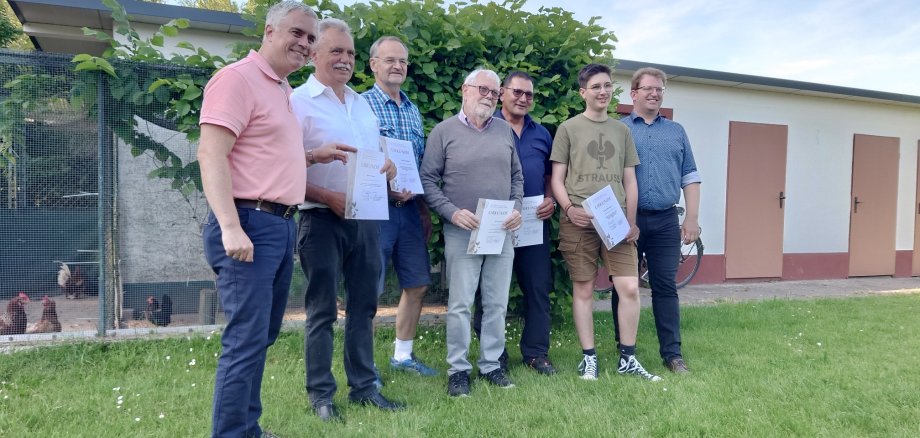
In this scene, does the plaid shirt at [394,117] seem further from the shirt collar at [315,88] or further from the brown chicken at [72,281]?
the brown chicken at [72,281]

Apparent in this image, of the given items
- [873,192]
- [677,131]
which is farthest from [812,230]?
[677,131]

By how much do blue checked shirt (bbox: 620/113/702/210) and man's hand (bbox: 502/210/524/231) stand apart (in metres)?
1.01

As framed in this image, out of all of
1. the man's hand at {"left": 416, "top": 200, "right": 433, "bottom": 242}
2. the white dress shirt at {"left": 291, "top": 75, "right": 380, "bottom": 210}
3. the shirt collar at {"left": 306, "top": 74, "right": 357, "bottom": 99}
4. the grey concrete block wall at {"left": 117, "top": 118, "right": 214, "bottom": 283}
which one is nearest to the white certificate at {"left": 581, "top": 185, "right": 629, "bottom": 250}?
the man's hand at {"left": 416, "top": 200, "right": 433, "bottom": 242}

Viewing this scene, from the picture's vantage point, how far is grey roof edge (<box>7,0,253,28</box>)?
5.60 m

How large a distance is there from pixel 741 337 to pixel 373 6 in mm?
3937

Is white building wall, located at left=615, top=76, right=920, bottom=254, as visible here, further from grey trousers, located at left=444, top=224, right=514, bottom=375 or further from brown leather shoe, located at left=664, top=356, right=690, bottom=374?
grey trousers, located at left=444, top=224, right=514, bottom=375

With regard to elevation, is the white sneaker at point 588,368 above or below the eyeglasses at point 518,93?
below

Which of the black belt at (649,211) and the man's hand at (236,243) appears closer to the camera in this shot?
the man's hand at (236,243)

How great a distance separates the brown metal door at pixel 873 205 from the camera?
29.6ft

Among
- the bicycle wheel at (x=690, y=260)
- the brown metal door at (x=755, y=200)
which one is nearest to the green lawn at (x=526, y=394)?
the bicycle wheel at (x=690, y=260)

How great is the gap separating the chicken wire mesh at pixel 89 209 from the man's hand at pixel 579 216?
4.88ft

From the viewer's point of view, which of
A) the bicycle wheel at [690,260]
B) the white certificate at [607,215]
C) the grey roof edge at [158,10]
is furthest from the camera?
the bicycle wheel at [690,260]

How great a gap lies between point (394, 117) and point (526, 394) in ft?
5.84

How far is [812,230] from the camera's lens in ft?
28.8
